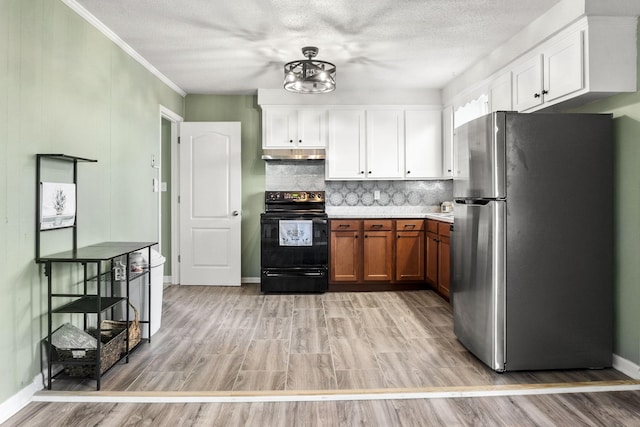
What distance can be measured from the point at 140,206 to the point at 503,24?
3552mm

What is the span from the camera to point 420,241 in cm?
504

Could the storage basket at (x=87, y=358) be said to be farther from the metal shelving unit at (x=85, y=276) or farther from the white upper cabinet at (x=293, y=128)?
the white upper cabinet at (x=293, y=128)

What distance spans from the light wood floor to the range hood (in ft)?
6.20

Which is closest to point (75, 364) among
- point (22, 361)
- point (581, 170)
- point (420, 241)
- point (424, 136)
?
point (22, 361)

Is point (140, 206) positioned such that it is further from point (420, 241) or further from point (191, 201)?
point (420, 241)

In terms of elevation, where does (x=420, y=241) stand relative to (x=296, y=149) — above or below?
below

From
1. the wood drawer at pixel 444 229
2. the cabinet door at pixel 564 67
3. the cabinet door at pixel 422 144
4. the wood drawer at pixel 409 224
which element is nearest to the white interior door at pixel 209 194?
the wood drawer at pixel 409 224

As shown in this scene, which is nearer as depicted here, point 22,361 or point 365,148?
point 22,361

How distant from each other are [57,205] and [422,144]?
4.06 meters

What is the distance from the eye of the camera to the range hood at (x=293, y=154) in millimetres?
5188

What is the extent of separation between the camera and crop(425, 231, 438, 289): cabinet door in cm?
472

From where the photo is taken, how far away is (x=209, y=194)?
530cm

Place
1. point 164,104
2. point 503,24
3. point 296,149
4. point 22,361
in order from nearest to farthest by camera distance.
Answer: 1. point 22,361
2. point 503,24
3. point 164,104
4. point 296,149

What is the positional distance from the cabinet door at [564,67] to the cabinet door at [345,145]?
2460mm
